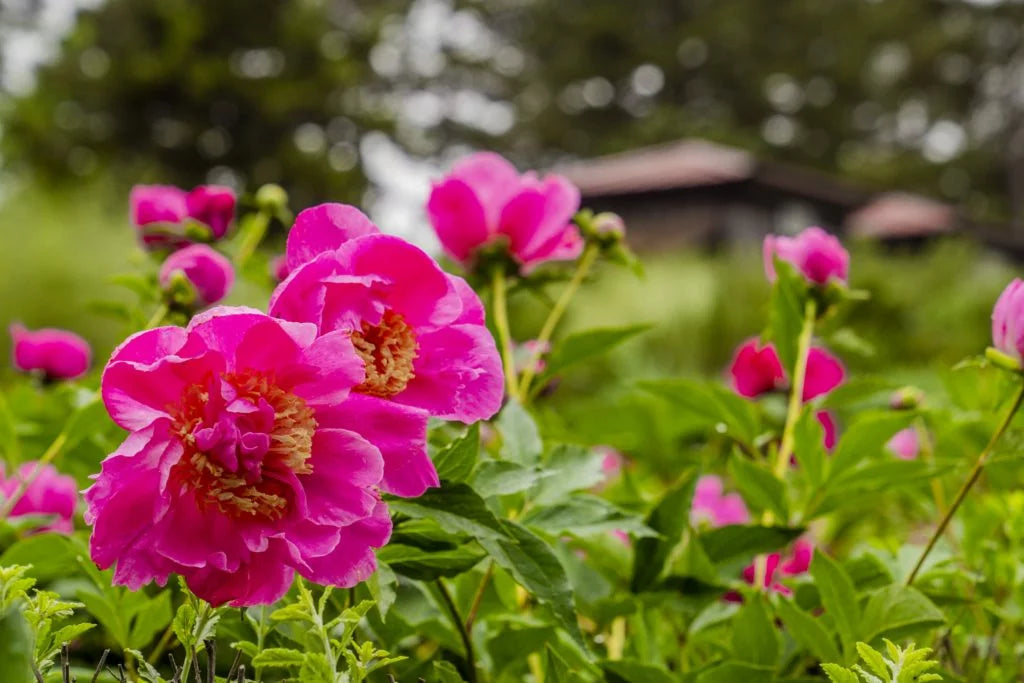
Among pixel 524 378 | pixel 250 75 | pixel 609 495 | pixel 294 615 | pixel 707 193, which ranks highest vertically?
pixel 294 615

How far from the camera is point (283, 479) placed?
363 mm

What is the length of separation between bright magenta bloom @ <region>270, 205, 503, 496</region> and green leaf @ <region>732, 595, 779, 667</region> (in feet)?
0.69

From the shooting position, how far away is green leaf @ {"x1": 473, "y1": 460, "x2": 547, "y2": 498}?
452 millimetres

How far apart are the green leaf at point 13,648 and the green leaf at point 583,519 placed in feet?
0.93

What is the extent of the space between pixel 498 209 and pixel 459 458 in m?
0.30

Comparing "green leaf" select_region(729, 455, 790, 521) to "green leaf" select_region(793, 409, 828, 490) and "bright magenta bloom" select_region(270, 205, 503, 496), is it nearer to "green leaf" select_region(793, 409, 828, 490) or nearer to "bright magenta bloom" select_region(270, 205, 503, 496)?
"green leaf" select_region(793, 409, 828, 490)

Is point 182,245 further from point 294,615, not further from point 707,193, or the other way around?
point 707,193

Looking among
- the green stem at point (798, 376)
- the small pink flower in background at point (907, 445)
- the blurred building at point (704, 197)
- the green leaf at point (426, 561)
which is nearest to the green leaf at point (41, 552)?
the green leaf at point (426, 561)

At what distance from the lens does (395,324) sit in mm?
405

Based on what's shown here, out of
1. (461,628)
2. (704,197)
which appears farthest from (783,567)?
(704,197)

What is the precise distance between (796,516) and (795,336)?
0.37 feet

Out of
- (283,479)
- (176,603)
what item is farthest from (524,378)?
(283,479)

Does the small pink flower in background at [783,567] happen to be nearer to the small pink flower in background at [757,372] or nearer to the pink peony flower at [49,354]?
the small pink flower in background at [757,372]

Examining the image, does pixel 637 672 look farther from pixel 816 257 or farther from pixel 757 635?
pixel 816 257
